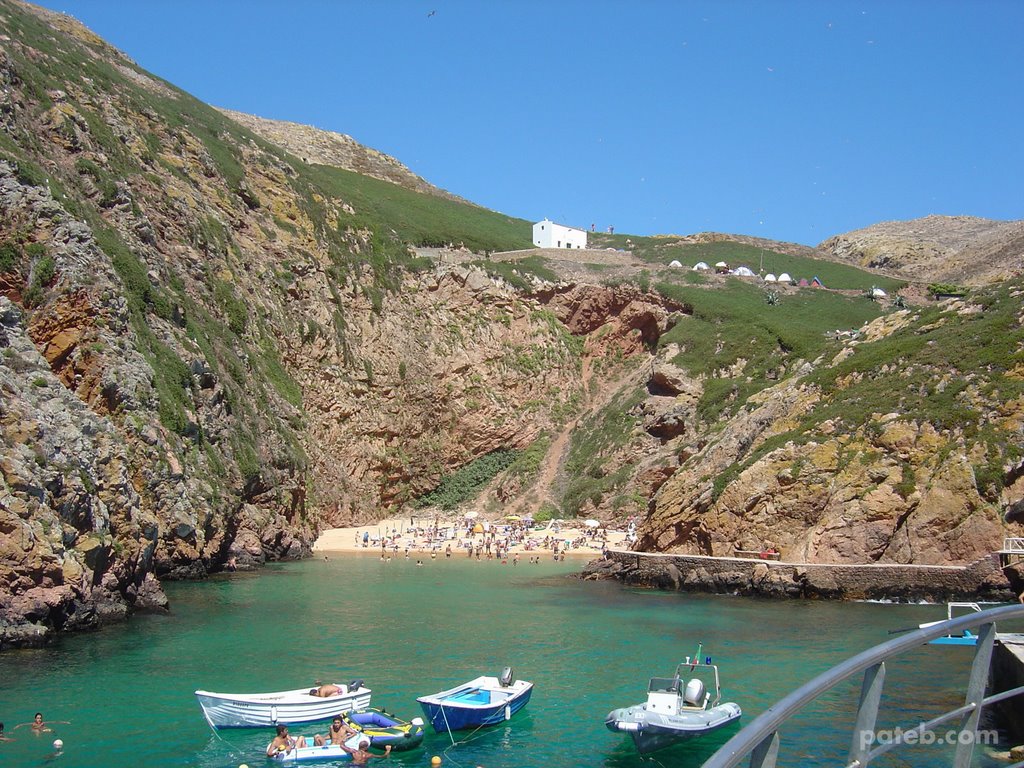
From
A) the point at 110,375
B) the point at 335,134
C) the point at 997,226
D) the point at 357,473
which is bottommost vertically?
the point at 357,473

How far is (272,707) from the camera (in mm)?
17844

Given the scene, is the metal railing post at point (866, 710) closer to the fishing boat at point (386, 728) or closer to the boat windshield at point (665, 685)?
the fishing boat at point (386, 728)

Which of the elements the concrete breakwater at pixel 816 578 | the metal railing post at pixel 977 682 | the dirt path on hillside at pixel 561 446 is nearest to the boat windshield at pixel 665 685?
the metal railing post at pixel 977 682

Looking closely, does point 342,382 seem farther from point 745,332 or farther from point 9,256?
point 745,332

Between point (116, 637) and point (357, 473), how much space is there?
3734 centimetres

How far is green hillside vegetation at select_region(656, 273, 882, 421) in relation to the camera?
6175 cm

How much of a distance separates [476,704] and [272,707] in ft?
14.1

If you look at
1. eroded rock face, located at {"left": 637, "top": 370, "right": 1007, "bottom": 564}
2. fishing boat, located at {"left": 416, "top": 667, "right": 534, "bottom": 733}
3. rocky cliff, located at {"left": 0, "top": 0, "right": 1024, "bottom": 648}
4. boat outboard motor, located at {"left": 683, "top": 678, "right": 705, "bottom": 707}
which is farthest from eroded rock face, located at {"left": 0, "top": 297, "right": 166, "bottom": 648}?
eroded rock face, located at {"left": 637, "top": 370, "right": 1007, "bottom": 564}

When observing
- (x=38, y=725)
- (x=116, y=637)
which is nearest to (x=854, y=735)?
(x=38, y=725)

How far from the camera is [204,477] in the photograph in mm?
38562

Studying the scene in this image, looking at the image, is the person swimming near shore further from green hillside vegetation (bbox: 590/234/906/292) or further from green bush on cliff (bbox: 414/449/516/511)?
green hillside vegetation (bbox: 590/234/906/292)

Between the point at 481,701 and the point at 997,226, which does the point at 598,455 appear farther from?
the point at 997,226

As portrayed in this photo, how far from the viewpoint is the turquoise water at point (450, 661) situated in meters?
16.2

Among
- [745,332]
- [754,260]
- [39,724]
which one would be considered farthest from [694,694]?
[754,260]
